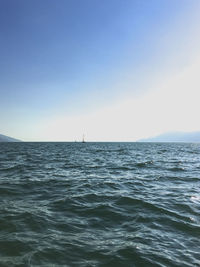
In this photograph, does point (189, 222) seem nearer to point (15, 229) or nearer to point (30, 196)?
point (15, 229)

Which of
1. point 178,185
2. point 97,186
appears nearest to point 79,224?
point 97,186

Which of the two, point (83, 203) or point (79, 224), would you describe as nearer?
point (79, 224)

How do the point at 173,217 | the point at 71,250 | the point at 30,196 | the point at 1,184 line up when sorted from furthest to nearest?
the point at 1,184 < the point at 30,196 < the point at 173,217 < the point at 71,250

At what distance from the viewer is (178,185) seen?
12562 millimetres

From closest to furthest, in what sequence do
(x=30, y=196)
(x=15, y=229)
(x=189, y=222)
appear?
(x=15, y=229) → (x=189, y=222) → (x=30, y=196)

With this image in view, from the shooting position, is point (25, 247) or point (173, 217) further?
point (173, 217)

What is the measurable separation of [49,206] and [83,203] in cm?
164

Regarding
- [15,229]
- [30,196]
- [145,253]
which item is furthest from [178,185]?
[15,229]

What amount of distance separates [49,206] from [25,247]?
3.35 metres

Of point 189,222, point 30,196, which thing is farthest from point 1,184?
point 189,222

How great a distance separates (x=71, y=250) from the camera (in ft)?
15.7

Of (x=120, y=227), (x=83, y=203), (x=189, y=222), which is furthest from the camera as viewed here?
(x=83, y=203)

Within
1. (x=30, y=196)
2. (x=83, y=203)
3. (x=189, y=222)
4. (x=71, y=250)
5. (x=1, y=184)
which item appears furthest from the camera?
(x=1, y=184)

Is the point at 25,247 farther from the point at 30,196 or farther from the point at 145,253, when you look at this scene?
the point at 30,196
